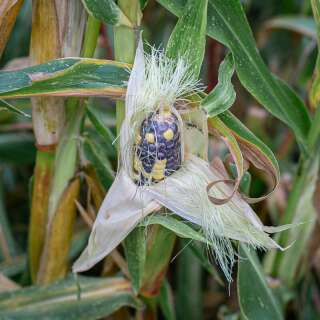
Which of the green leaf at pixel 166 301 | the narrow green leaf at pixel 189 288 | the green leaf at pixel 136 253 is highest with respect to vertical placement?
the green leaf at pixel 136 253

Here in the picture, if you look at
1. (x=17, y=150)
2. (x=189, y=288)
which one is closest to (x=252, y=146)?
(x=189, y=288)

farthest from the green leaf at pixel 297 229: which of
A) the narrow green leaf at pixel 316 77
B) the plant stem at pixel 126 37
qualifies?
the plant stem at pixel 126 37

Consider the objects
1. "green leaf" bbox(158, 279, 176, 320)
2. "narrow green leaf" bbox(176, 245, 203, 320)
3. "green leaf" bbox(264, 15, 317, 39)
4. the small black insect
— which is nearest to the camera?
the small black insect

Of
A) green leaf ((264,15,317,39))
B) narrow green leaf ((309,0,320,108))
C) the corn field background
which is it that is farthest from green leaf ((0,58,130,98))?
green leaf ((264,15,317,39))

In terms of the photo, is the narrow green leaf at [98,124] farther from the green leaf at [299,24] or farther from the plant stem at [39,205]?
the green leaf at [299,24]

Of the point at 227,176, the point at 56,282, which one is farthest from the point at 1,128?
the point at 227,176

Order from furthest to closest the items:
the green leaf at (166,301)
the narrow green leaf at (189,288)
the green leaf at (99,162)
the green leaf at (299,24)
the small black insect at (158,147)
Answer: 1. the green leaf at (299,24)
2. the narrow green leaf at (189,288)
3. the green leaf at (166,301)
4. the green leaf at (99,162)
5. the small black insect at (158,147)

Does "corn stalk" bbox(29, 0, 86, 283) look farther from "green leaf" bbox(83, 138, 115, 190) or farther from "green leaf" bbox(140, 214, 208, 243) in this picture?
"green leaf" bbox(140, 214, 208, 243)
